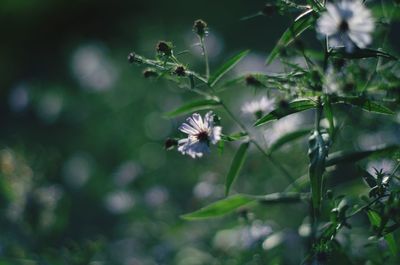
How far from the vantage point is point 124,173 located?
1.98 m

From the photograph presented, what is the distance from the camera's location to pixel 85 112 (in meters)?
2.55

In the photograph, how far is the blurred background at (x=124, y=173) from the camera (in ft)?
4.97

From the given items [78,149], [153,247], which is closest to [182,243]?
[153,247]

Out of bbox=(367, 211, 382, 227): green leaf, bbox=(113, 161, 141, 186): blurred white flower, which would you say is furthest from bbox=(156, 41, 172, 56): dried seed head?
bbox=(113, 161, 141, 186): blurred white flower

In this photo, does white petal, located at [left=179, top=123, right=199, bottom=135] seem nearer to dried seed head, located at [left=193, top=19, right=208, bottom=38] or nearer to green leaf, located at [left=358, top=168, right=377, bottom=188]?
dried seed head, located at [left=193, top=19, right=208, bottom=38]

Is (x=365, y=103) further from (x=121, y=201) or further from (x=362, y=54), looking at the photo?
(x=121, y=201)

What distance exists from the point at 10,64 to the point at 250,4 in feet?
6.61

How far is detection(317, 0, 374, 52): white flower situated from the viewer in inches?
32.1

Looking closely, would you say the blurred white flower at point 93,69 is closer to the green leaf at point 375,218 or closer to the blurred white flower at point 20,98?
the blurred white flower at point 20,98

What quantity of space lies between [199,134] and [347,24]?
0.35 metres

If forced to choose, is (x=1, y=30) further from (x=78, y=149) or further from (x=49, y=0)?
(x=78, y=149)

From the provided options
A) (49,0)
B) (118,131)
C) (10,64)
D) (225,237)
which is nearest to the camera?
(225,237)

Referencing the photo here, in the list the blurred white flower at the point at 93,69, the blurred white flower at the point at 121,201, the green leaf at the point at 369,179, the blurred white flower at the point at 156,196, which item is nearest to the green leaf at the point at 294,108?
the green leaf at the point at 369,179

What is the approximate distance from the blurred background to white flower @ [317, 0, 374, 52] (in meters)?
0.20
